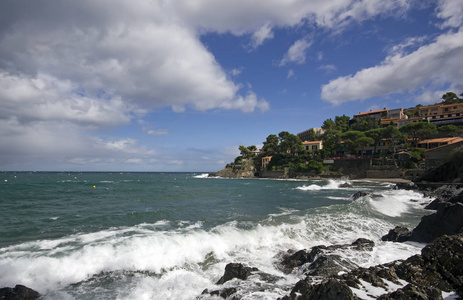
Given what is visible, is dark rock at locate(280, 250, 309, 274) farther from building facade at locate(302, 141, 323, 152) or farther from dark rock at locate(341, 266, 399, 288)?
building facade at locate(302, 141, 323, 152)

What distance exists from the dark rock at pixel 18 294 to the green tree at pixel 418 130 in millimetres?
80103

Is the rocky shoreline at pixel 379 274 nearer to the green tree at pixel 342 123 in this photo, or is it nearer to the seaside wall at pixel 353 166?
the seaside wall at pixel 353 166

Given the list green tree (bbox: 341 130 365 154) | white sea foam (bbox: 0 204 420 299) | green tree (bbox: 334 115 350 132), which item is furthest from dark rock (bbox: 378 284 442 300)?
green tree (bbox: 334 115 350 132)

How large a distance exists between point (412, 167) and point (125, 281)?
230 ft

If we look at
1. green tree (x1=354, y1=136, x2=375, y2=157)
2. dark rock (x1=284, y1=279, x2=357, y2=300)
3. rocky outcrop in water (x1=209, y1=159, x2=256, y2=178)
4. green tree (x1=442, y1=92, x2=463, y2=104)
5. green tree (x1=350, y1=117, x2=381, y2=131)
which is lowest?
dark rock (x1=284, y1=279, x2=357, y2=300)

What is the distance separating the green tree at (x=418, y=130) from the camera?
6369cm

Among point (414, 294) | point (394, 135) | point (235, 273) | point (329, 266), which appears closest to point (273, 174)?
point (394, 135)

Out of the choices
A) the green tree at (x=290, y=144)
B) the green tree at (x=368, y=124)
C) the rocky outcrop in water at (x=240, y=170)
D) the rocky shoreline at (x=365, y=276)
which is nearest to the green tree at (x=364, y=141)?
the green tree at (x=368, y=124)

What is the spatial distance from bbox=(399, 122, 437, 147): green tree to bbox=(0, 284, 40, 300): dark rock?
80.1 metres

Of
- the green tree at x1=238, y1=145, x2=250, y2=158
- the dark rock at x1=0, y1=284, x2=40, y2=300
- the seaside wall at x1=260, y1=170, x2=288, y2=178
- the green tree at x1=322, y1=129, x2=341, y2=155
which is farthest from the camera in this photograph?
the green tree at x1=238, y1=145, x2=250, y2=158

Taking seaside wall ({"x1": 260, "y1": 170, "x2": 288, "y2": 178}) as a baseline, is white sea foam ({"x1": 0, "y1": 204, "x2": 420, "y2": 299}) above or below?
below

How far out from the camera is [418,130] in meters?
64.8

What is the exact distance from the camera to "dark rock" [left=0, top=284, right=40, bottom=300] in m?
6.90

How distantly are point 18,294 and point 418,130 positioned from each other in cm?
8133
